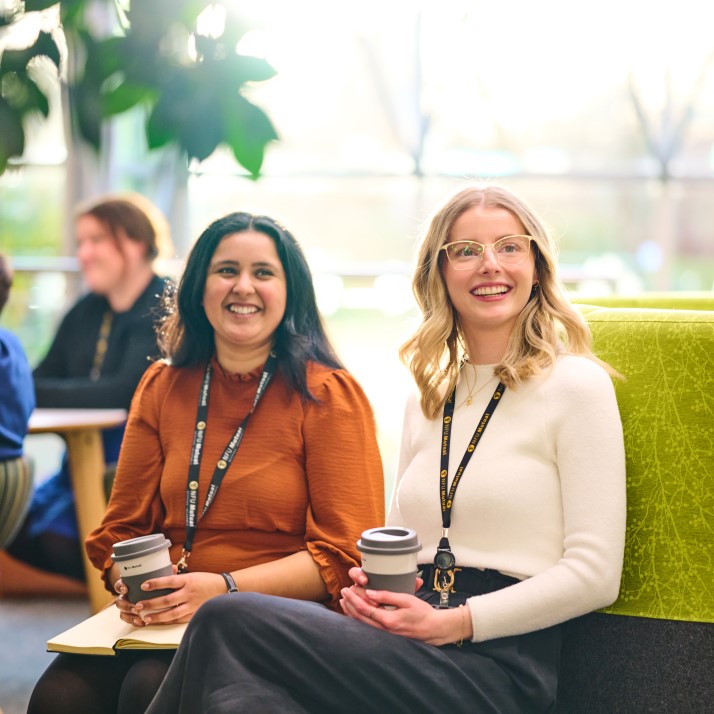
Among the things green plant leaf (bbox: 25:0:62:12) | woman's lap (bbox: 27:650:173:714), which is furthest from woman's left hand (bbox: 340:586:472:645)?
green plant leaf (bbox: 25:0:62:12)

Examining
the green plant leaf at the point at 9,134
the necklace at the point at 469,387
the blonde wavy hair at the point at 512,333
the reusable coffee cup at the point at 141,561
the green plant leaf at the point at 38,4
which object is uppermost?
the green plant leaf at the point at 38,4

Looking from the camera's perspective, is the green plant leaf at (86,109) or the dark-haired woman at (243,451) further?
the dark-haired woman at (243,451)

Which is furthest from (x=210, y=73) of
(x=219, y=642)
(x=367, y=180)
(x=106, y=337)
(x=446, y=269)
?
(x=367, y=180)

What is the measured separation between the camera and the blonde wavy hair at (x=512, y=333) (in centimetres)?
195

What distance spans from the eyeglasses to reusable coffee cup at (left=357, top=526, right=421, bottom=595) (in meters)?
0.59

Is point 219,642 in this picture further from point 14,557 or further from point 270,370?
point 14,557

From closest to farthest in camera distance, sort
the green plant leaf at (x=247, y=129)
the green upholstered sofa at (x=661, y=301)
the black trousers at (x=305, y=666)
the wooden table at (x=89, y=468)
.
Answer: the green plant leaf at (x=247, y=129), the black trousers at (x=305, y=666), the green upholstered sofa at (x=661, y=301), the wooden table at (x=89, y=468)

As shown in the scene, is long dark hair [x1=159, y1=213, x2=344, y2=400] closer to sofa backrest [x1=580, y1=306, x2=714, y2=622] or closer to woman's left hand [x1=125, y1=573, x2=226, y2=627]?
woman's left hand [x1=125, y1=573, x2=226, y2=627]

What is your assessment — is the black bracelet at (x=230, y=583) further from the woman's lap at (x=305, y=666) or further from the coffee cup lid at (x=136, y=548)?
the woman's lap at (x=305, y=666)

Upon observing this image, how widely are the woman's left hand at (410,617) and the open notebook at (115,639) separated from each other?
1.28 feet

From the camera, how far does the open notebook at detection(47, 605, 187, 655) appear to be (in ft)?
6.15

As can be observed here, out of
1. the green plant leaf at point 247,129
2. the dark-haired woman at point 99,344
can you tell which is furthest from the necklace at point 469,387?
the dark-haired woman at point 99,344

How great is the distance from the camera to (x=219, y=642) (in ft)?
5.33

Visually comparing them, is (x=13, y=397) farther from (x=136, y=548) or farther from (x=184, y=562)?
(x=136, y=548)
